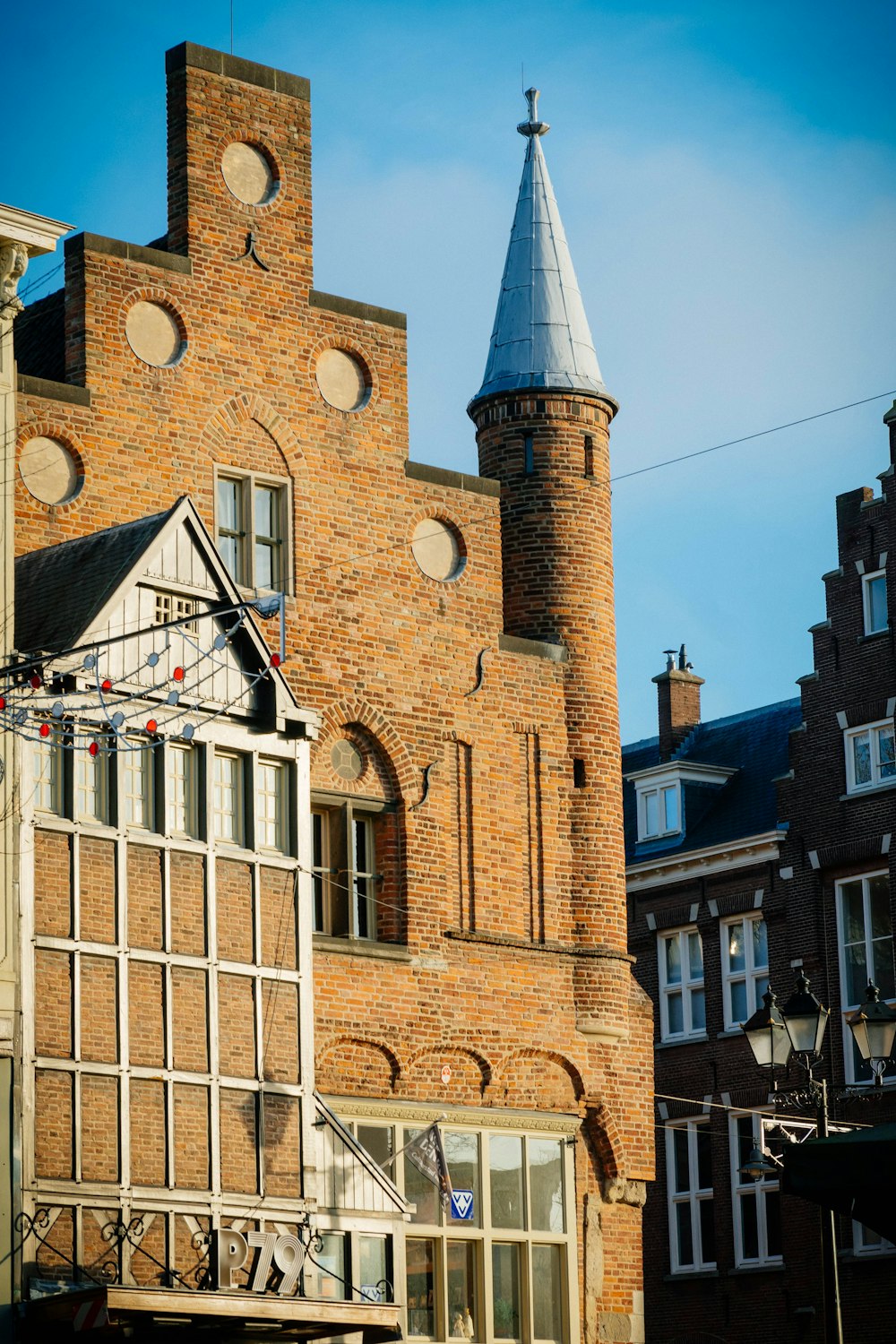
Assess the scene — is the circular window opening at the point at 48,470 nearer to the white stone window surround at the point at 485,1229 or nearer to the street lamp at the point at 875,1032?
the white stone window surround at the point at 485,1229

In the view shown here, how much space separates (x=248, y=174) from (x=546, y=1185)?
1247 cm

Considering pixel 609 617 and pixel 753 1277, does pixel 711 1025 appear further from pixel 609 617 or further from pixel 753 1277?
pixel 609 617

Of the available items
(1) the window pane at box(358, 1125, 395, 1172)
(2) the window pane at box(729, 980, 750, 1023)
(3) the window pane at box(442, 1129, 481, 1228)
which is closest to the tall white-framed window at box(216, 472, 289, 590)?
(1) the window pane at box(358, 1125, 395, 1172)

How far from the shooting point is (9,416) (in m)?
23.9

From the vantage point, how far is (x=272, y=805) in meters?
24.7

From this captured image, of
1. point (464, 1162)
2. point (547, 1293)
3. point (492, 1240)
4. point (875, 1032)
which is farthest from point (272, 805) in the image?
point (547, 1293)

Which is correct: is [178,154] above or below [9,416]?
above

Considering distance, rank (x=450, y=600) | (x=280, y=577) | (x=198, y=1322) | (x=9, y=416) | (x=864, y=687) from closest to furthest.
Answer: (x=198, y=1322)
(x=9, y=416)
(x=280, y=577)
(x=450, y=600)
(x=864, y=687)

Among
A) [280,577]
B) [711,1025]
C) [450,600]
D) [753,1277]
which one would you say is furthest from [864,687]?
[280,577]

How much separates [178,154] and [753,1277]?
22051 millimetres

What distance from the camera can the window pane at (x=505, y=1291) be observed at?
90.0 ft

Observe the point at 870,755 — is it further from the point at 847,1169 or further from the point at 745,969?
the point at 847,1169

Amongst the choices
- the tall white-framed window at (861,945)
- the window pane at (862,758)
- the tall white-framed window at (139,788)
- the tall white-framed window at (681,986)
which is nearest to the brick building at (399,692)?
the tall white-framed window at (139,788)

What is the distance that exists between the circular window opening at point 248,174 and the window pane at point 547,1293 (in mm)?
12813
